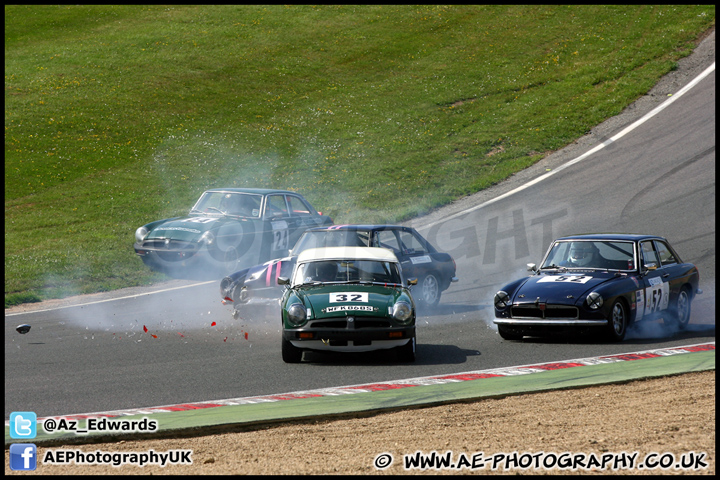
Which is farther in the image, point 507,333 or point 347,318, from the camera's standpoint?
point 507,333

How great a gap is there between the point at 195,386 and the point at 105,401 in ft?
3.02

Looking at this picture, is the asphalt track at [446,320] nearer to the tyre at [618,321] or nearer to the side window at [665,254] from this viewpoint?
the tyre at [618,321]

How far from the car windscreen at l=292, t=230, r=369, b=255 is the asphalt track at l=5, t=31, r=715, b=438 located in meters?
1.45

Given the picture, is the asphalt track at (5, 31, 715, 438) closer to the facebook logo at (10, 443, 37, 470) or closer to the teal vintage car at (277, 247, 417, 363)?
the teal vintage car at (277, 247, 417, 363)

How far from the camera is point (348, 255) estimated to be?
9.88 m

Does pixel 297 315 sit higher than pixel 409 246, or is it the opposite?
pixel 409 246

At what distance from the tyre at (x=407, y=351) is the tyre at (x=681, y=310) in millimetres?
4195

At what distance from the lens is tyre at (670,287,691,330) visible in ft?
34.2

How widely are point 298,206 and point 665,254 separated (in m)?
7.75

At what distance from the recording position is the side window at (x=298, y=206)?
1563 centimetres

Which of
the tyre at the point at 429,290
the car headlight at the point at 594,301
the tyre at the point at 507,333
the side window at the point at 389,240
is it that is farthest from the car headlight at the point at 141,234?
the car headlight at the point at 594,301

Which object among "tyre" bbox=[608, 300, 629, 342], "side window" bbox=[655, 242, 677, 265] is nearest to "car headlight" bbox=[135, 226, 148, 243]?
"tyre" bbox=[608, 300, 629, 342]

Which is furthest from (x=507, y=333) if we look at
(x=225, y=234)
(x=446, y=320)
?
(x=225, y=234)

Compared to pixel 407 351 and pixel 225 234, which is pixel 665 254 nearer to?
pixel 407 351
